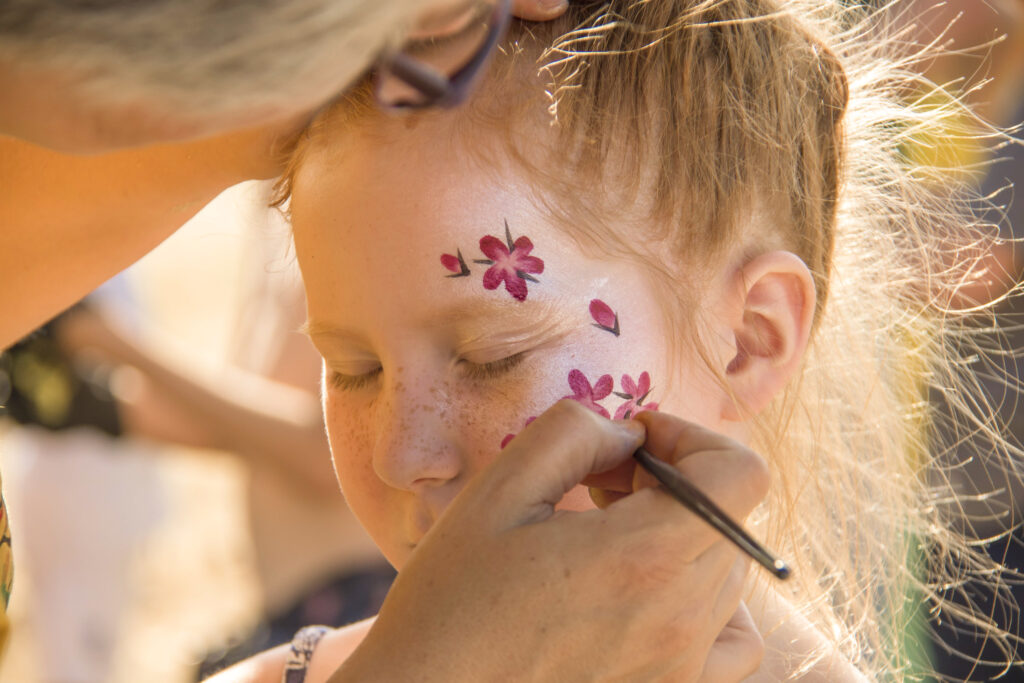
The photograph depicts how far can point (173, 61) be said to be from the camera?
658 mm

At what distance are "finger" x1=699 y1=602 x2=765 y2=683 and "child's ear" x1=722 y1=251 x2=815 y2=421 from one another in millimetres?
330

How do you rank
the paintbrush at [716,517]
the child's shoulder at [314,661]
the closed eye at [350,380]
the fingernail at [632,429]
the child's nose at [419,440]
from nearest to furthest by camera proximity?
1. the paintbrush at [716,517]
2. the fingernail at [632,429]
3. the child's nose at [419,440]
4. the closed eye at [350,380]
5. the child's shoulder at [314,661]

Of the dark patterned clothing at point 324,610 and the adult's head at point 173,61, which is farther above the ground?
the adult's head at point 173,61

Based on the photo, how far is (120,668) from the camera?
343 cm

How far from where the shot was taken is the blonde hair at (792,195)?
1.15 meters

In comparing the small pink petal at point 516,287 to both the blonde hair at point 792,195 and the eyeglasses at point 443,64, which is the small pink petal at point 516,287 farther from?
the eyeglasses at point 443,64

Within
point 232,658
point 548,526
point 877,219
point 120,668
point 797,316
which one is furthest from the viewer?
point 120,668

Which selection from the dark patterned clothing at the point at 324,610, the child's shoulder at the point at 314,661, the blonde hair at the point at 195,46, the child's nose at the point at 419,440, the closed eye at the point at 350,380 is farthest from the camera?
the dark patterned clothing at the point at 324,610

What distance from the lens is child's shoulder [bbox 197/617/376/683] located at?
144 cm

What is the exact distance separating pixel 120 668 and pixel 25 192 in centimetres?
264

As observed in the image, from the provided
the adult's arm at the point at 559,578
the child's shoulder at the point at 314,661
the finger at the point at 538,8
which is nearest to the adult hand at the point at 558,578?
the adult's arm at the point at 559,578

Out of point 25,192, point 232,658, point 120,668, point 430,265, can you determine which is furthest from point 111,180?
point 120,668

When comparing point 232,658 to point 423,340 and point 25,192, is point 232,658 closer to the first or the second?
point 25,192

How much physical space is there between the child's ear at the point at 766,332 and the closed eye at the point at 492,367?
1.01ft
